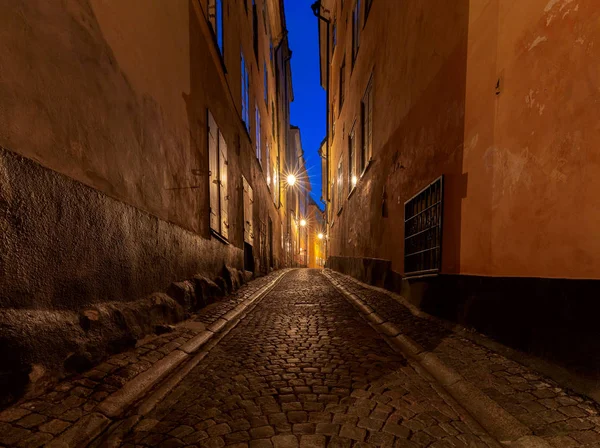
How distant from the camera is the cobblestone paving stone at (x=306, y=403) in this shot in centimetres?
189

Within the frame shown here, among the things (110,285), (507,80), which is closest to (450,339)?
(507,80)

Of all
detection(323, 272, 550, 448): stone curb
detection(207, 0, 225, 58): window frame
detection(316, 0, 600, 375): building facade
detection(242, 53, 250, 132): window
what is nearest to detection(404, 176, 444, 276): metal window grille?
detection(316, 0, 600, 375): building facade

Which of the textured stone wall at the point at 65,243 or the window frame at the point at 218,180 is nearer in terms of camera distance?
the textured stone wall at the point at 65,243

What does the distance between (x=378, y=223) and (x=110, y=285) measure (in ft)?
20.2

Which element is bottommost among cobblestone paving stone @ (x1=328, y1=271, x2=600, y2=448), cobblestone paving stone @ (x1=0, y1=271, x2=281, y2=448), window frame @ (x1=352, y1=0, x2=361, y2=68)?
cobblestone paving stone @ (x1=0, y1=271, x2=281, y2=448)

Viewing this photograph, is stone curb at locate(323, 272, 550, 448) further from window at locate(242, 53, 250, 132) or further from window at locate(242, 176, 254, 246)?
window at locate(242, 53, 250, 132)

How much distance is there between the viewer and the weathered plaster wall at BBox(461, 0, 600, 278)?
231cm

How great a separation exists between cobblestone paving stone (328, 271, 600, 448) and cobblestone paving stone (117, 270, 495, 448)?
0.35 meters

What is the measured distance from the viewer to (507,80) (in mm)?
3176

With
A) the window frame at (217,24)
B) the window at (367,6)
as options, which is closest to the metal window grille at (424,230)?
the window frame at (217,24)

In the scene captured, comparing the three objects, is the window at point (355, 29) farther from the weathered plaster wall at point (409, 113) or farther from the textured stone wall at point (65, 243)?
the textured stone wall at point (65, 243)

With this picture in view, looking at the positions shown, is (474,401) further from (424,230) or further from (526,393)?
(424,230)

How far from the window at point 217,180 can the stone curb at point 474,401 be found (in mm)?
4677

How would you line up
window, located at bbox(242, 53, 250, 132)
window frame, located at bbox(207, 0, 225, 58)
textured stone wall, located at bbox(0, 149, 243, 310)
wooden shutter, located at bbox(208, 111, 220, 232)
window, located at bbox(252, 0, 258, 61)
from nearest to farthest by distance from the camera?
textured stone wall, located at bbox(0, 149, 243, 310), wooden shutter, located at bbox(208, 111, 220, 232), window frame, located at bbox(207, 0, 225, 58), window, located at bbox(242, 53, 250, 132), window, located at bbox(252, 0, 258, 61)
